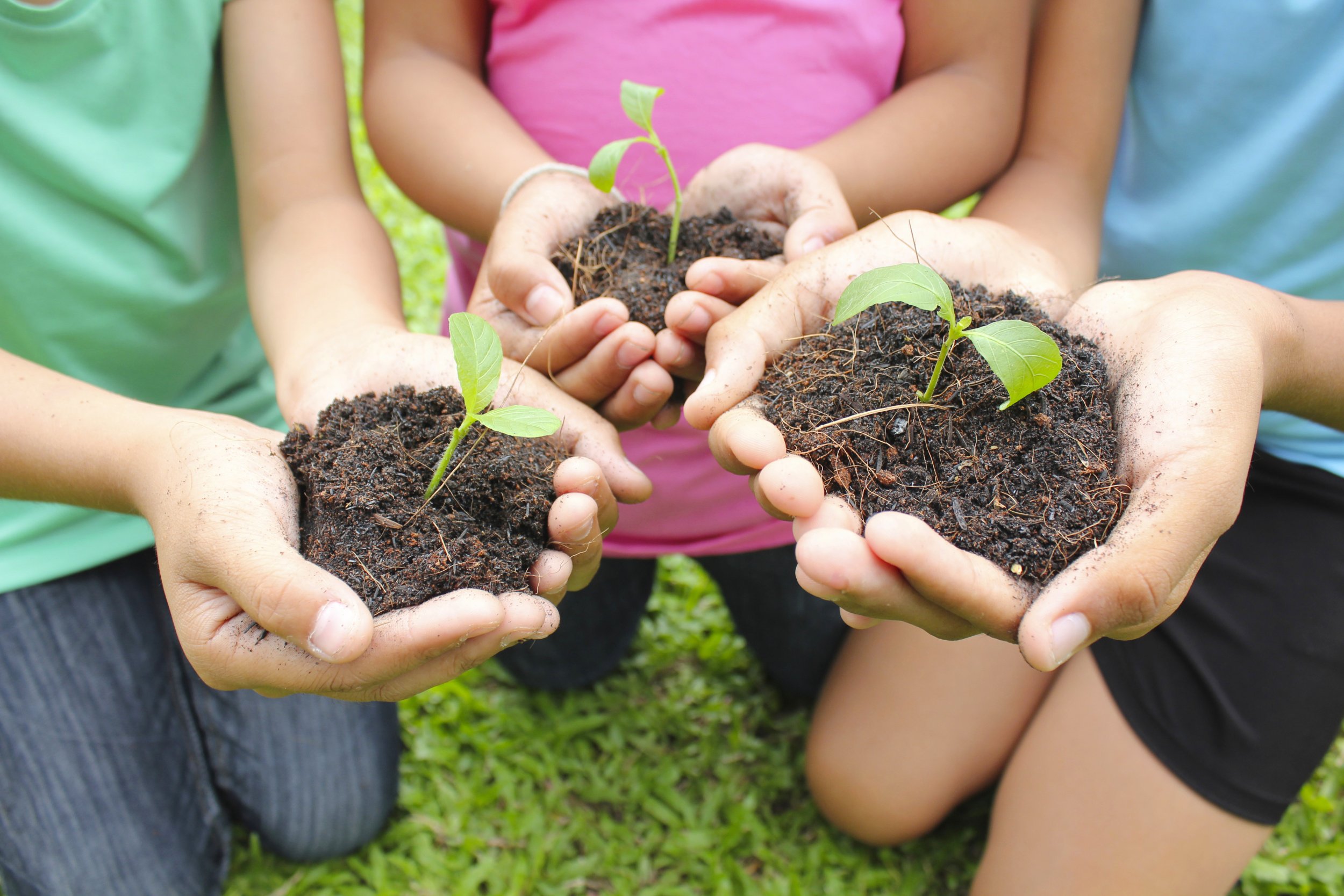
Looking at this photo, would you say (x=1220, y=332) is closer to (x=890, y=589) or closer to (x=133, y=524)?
(x=890, y=589)

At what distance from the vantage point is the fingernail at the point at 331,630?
3.57ft

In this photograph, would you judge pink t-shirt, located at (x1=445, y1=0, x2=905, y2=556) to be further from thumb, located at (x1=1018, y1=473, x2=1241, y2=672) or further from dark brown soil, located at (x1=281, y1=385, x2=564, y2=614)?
thumb, located at (x1=1018, y1=473, x2=1241, y2=672)

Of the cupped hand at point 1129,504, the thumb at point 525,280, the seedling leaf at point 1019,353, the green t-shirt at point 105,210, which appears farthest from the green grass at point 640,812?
the seedling leaf at point 1019,353

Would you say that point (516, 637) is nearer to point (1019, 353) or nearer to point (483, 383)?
point (483, 383)

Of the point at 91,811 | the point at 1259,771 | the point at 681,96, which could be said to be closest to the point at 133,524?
the point at 91,811

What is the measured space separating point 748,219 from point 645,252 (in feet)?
0.86

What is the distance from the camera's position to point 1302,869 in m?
2.18

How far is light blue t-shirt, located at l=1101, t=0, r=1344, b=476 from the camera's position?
1959 mm

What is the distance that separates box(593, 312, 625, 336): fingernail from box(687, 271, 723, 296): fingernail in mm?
175

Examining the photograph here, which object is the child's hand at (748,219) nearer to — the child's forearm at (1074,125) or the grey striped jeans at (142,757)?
the child's forearm at (1074,125)

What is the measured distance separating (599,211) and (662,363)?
57 cm

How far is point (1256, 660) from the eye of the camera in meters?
1.99

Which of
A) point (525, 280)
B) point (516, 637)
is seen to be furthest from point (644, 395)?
Result: point (516, 637)

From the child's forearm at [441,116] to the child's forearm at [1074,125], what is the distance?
125 cm
